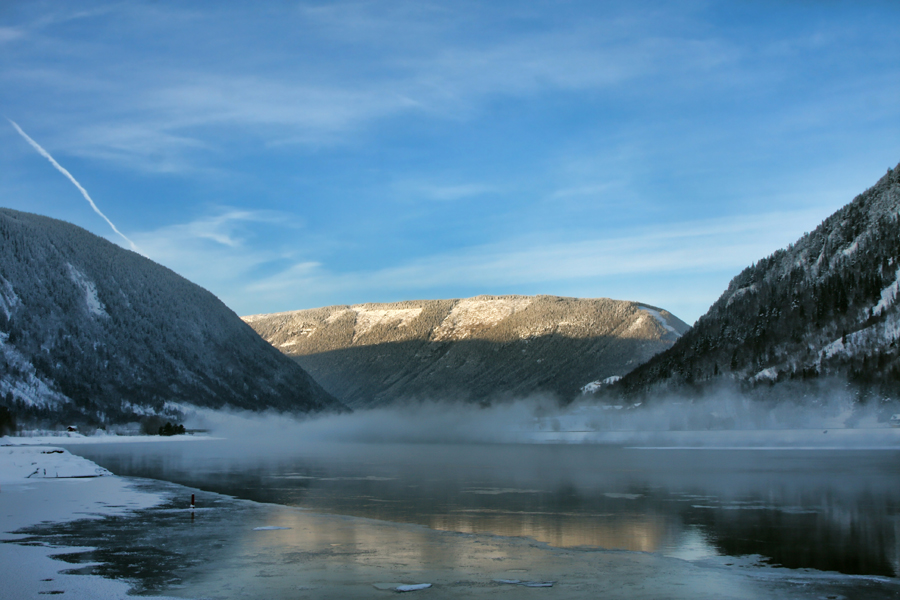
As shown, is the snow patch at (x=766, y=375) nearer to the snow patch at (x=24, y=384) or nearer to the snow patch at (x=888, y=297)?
the snow patch at (x=888, y=297)

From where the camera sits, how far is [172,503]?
38031 millimetres

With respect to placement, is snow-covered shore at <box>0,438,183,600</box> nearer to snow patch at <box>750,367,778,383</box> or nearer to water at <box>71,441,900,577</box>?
water at <box>71,441,900,577</box>

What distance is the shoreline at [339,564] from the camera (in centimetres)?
1942

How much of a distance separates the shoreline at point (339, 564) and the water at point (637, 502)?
2134 mm

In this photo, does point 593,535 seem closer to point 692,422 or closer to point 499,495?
point 499,495

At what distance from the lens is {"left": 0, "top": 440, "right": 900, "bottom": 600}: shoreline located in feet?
63.7

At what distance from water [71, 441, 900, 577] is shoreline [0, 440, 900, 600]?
7.00ft

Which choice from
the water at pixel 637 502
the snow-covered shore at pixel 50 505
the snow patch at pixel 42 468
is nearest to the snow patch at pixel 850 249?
the water at pixel 637 502

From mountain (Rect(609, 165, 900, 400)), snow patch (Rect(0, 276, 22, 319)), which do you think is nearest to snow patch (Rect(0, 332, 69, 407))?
snow patch (Rect(0, 276, 22, 319))

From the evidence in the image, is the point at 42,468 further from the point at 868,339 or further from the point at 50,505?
the point at 868,339

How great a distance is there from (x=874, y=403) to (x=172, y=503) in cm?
13178

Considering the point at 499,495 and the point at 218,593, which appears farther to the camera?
the point at 499,495

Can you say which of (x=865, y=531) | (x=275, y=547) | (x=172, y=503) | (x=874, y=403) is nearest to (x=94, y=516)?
(x=172, y=503)

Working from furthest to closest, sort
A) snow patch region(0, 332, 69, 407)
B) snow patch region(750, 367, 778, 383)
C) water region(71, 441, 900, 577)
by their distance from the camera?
snow patch region(750, 367, 778, 383), snow patch region(0, 332, 69, 407), water region(71, 441, 900, 577)
